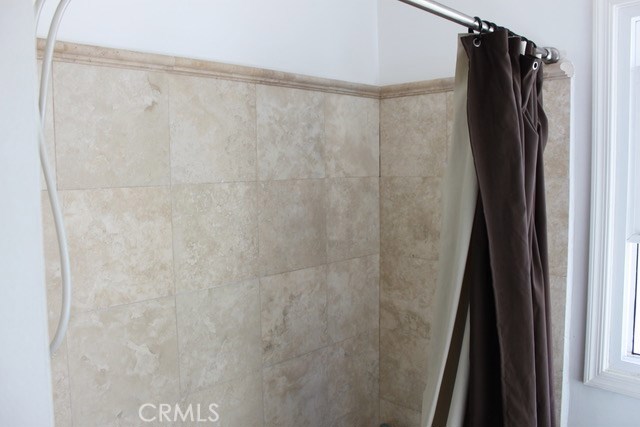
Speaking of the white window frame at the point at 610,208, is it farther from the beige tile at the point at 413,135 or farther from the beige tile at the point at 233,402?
the beige tile at the point at 233,402

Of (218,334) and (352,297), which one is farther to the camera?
(352,297)

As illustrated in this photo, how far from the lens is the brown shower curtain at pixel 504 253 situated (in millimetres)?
1149

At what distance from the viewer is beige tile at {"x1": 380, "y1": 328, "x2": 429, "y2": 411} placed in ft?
6.60

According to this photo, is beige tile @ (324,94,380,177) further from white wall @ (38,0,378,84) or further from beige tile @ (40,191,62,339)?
beige tile @ (40,191,62,339)

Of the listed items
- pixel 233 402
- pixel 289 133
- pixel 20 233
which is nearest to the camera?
pixel 20 233

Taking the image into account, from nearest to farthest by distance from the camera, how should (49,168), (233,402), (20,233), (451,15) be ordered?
1. (20,233)
2. (49,168)
3. (451,15)
4. (233,402)

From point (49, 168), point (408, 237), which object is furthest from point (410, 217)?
point (49, 168)

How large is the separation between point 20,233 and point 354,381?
166cm

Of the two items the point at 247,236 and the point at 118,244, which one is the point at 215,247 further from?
the point at 118,244

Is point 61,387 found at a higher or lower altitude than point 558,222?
lower

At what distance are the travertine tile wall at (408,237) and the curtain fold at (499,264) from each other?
619mm

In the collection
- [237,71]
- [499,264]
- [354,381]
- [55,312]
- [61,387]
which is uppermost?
[237,71]

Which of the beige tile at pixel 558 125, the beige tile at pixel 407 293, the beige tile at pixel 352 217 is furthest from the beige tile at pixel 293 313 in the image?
the beige tile at pixel 558 125

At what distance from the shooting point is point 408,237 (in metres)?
2.00
